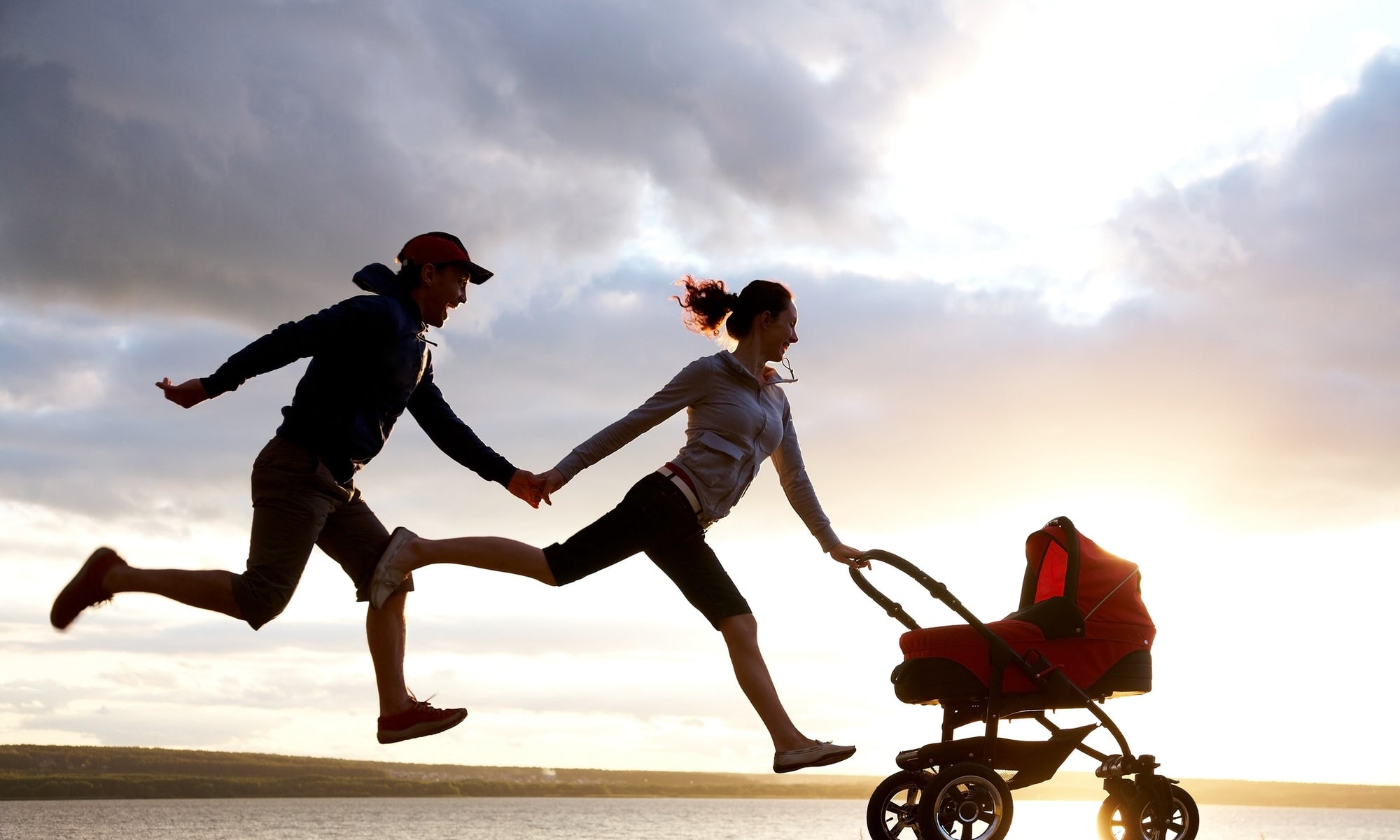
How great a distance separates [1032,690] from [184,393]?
4167 mm

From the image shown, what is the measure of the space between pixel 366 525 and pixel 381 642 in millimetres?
577

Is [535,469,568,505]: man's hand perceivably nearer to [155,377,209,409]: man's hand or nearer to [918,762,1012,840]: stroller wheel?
[155,377,209,409]: man's hand

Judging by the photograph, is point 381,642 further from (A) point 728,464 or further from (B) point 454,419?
(A) point 728,464

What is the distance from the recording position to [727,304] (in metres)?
6.77

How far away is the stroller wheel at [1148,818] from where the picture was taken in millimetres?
6539

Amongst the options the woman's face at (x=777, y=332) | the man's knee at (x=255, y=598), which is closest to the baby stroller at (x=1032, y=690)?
the woman's face at (x=777, y=332)

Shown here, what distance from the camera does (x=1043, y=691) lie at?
618 cm

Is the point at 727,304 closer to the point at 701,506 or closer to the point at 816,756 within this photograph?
the point at 701,506

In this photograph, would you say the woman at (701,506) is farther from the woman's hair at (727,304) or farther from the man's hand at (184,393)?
the man's hand at (184,393)

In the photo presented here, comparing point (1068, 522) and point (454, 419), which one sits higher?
point (454, 419)

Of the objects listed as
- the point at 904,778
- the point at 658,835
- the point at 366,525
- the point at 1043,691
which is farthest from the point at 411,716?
the point at 658,835

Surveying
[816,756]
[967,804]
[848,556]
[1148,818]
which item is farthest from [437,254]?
[1148,818]

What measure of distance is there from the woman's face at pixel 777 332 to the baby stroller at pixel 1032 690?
1.17 meters

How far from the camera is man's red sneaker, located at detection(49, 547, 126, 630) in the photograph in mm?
5848
